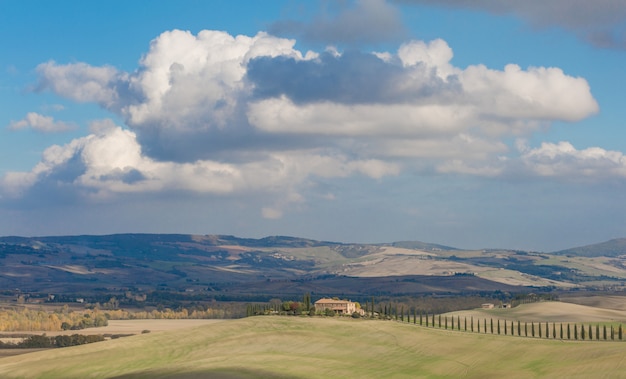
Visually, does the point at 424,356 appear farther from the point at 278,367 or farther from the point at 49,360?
the point at 49,360

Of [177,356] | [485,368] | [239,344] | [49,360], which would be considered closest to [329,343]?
[239,344]

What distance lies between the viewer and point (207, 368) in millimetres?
150250

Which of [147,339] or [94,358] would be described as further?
[147,339]

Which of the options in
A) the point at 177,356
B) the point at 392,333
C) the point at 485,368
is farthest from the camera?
the point at 392,333

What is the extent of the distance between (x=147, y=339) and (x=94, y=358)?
19.1 metres

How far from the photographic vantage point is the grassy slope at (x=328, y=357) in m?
145

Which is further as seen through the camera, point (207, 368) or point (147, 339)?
point (147, 339)

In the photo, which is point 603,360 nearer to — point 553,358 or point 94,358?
point 553,358

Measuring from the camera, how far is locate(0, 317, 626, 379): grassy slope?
145 m

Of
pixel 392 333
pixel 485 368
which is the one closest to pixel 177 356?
pixel 392 333

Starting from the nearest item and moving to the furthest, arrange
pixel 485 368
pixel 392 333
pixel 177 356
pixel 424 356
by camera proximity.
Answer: pixel 485 368, pixel 424 356, pixel 177 356, pixel 392 333

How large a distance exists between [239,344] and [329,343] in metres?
17.5

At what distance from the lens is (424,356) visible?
167 m

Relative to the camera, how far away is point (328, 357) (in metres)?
169
